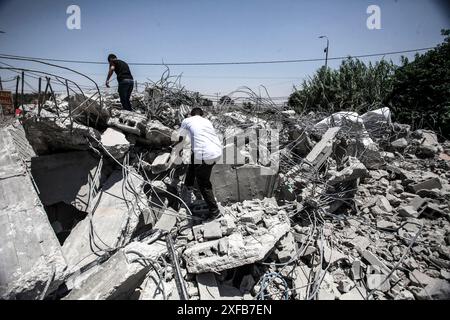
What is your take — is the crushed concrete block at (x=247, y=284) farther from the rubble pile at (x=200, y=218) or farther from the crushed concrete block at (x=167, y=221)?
the crushed concrete block at (x=167, y=221)

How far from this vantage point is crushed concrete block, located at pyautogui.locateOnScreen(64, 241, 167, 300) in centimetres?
220

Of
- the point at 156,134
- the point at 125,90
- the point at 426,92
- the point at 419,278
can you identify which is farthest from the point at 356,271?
the point at 426,92

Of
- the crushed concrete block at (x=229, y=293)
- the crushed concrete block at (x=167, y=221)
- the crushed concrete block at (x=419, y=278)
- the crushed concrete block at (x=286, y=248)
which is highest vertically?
the crushed concrete block at (x=167, y=221)

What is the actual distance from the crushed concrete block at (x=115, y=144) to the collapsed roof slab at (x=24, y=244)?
3.60 feet

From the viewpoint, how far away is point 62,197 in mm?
3350

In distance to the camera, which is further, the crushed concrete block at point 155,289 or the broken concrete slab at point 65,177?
the broken concrete slab at point 65,177

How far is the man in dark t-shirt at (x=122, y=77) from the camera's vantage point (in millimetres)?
5148

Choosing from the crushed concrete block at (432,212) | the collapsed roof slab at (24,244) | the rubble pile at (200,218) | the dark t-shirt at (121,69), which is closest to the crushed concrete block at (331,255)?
the rubble pile at (200,218)

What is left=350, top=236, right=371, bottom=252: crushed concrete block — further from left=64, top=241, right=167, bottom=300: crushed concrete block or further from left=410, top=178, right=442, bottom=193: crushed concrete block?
left=64, top=241, right=167, bottom=300: crushed concrete block

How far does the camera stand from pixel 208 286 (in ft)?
8.40

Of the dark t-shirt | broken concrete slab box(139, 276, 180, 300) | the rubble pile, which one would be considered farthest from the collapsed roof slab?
the dark t-shirt

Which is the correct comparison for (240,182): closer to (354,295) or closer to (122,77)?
(354,295)
